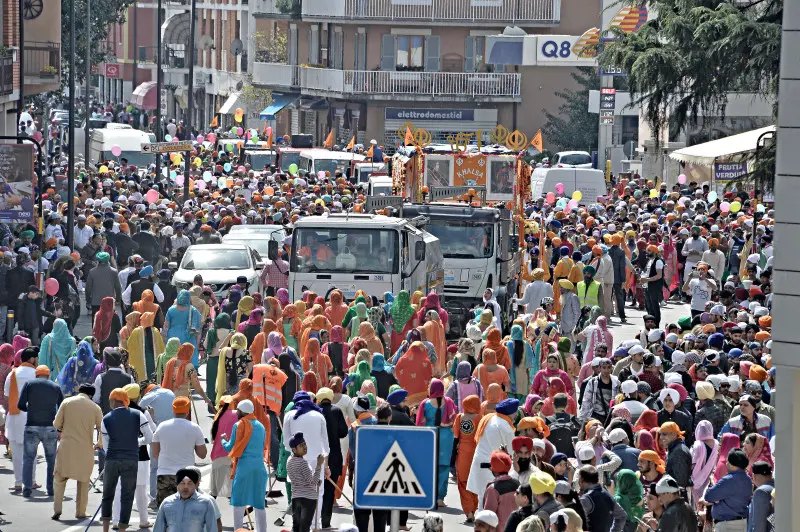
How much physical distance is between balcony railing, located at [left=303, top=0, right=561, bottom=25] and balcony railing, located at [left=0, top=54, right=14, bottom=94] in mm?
27149

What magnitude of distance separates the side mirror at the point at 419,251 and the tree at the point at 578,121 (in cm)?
3736

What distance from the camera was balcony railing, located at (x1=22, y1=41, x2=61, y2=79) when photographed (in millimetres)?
46312

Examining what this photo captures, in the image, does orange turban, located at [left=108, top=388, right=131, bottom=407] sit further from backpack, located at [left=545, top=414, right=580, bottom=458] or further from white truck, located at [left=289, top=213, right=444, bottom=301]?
white truck, located at [left=289, top=213, right=444, bottom=301]

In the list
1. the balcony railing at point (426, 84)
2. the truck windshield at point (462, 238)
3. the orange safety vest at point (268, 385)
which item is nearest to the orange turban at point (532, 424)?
the orange safety vest at point (268, 385)

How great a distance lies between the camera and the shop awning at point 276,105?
72.8m

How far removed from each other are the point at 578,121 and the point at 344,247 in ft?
129

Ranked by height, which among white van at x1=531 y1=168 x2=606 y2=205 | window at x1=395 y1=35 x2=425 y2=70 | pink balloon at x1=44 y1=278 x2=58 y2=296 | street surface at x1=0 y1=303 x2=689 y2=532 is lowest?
street surface at x1=0 y1=303 x2=689 y2=532

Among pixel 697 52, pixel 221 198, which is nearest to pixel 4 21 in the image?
pixel 221 198

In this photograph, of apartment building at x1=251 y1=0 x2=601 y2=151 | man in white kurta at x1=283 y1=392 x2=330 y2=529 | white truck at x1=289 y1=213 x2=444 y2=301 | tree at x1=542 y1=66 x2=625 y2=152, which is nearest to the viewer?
man in white kurta at x1=283 y1=392 x2=330 y2=529

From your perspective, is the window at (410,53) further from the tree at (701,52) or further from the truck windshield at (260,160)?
the tree at (701,52)

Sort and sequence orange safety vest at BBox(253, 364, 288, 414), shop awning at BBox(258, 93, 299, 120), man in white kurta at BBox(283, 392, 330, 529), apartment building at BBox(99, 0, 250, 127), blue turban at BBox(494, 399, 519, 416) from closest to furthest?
man in white kurta at BBox(283, 392, 330, 529) → blue turban at BBox(494, 399, 519, 416) → orange safety vest at BBox(253, 364, 288, 414) → shop awning at BBox(258, 93, 299, 120) → apartment building at BBox(99, 0, 250, 127)

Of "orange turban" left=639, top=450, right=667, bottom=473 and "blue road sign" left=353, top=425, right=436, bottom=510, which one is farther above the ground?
"blue road sign" left=353, top=425, right=436, bottom=510

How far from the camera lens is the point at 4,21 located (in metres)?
44.1

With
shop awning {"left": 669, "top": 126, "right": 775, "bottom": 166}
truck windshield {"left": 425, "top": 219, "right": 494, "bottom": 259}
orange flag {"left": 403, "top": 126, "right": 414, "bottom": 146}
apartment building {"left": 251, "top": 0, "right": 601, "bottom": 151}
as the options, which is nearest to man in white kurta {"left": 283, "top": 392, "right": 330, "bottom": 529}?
truck windshield {"left": 425, "top": 219, "right": 494, "bottom": 259}
